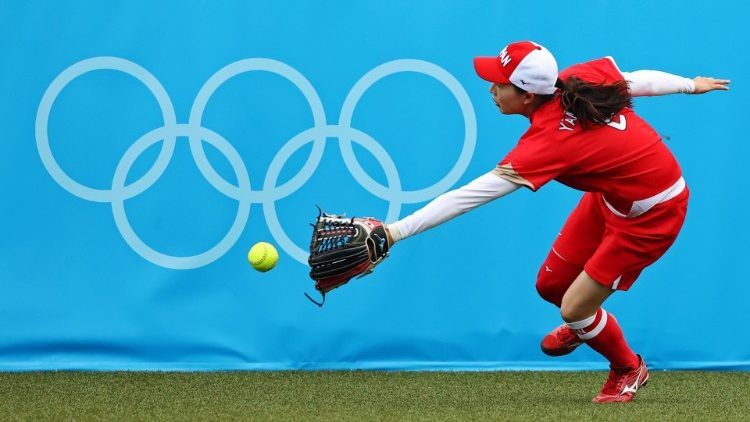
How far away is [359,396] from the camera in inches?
234

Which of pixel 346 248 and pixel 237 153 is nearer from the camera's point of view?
pixel 346 248

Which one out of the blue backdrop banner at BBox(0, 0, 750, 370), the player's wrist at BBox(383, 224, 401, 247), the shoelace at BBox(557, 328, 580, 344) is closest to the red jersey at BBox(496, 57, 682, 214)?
the player's wrist at BBox(383, 224, 401, 247)

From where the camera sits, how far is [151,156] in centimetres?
688

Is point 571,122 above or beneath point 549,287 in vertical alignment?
above

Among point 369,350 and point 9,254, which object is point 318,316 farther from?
point 9,254

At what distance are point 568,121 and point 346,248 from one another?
1051 mm

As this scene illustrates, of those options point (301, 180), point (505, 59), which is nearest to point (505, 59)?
point (505, 59)

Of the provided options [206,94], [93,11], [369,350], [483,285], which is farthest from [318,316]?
[93,11]

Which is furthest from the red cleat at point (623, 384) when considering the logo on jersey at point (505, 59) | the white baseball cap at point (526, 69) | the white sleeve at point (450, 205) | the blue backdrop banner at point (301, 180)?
the logo on jersey at point (505, 59)

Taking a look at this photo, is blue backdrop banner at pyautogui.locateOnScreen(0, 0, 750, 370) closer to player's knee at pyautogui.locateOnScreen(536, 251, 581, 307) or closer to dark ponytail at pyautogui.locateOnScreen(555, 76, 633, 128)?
player's knee at pyautogui.locateOnScreen(536, 251, 581, 307)

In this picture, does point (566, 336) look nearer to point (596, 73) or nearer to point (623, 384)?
point (623, 384)

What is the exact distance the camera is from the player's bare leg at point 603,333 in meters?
5.43

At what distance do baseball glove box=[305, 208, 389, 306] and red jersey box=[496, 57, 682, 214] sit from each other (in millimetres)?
560

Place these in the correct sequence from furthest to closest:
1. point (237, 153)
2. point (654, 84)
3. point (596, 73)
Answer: point (237, 153) → point (654, 84) → point (596, 73)
